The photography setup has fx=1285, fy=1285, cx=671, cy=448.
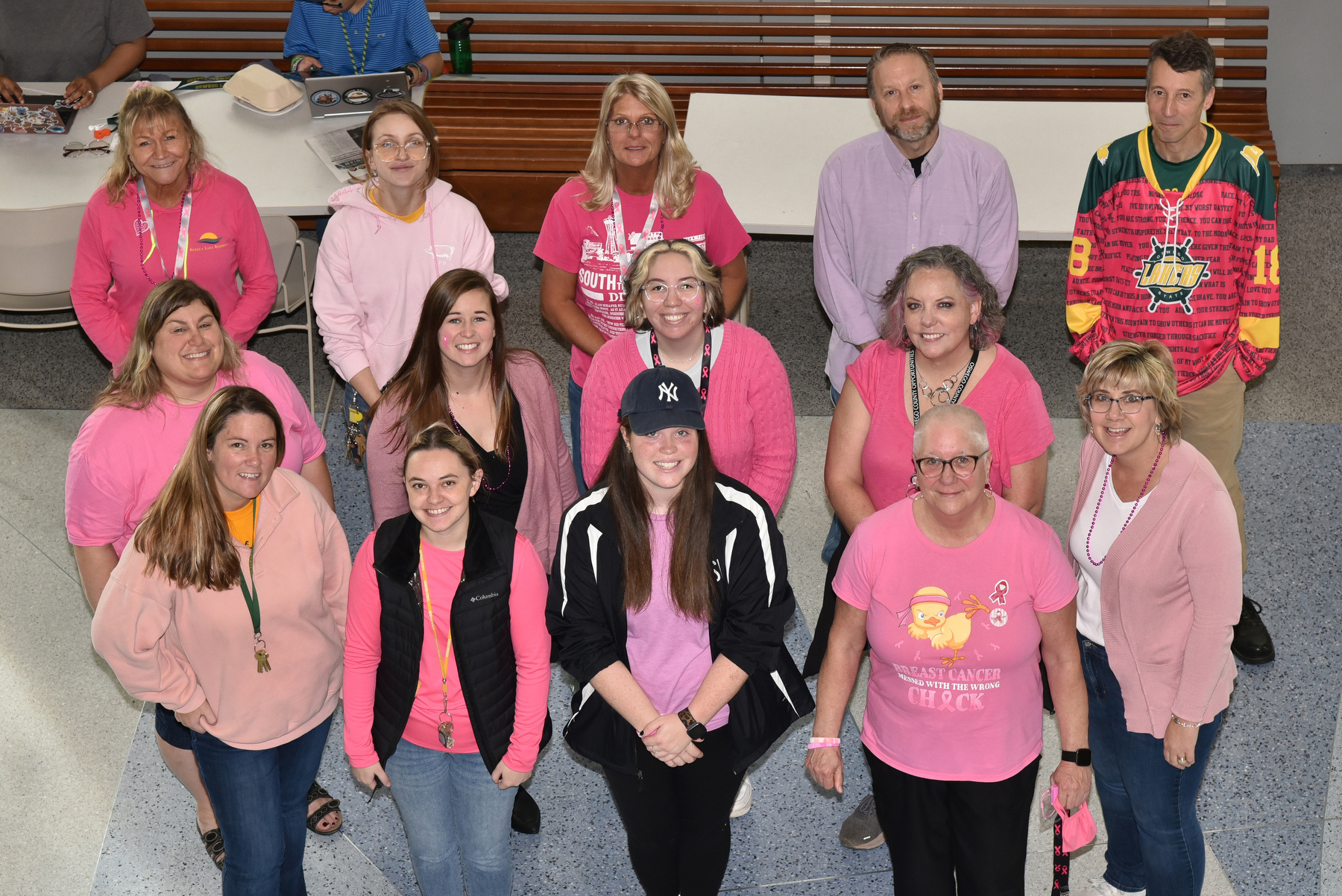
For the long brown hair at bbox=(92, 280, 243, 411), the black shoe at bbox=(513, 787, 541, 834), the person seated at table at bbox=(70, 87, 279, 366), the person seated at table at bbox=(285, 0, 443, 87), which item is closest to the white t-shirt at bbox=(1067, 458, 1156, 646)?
the black shoe at bbox=(513, 787, 541, 834)

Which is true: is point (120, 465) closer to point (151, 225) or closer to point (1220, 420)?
point (151, 225)

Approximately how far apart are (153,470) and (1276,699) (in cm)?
332

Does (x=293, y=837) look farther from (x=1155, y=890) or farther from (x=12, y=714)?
(x=1155, y=890)

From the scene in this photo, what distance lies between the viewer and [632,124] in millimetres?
3703

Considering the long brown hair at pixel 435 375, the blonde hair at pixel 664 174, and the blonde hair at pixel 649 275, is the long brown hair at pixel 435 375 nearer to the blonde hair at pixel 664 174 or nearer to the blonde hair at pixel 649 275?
the blonde hair at pixel 649 275

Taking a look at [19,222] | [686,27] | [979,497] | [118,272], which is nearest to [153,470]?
[118,272]

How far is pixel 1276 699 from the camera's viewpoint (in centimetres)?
398

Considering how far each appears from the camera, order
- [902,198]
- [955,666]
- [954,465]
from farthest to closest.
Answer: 1. [902,198]
2. [955,666]
3. [954,465]

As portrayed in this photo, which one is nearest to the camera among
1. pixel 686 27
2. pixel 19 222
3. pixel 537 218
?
pixel 19 222

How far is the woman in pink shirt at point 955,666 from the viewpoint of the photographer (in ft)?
8.70

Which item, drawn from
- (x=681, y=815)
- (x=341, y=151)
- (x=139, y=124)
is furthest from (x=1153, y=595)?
(x=341, y=151)

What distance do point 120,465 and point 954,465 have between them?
195cm

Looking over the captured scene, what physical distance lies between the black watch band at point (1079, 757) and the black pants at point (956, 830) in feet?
0.23

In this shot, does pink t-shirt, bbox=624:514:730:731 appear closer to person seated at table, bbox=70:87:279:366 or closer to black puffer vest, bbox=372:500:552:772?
black puffer vest, bbox=372:500:552:772
